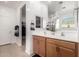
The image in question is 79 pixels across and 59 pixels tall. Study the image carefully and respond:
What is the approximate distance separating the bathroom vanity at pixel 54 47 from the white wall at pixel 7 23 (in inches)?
33.7

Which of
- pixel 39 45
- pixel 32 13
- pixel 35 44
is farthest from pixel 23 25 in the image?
pixel 39 45

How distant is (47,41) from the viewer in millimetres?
2340

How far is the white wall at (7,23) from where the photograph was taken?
9.49 feet

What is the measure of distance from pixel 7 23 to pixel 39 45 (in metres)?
1.30

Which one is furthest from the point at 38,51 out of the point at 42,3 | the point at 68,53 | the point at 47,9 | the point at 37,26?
the point at 42,3

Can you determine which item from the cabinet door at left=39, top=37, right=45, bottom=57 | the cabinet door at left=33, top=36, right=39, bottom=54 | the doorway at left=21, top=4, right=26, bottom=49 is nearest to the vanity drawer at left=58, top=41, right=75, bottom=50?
the cabinet door at left=39, top=37, right=45, bottom=57

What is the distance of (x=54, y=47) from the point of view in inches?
82.3

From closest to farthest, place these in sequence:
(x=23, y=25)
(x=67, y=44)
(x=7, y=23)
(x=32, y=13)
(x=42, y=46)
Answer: (x=67, y=44), (x=42, y=46), (x=7, y=23), (x=32, y=13), (x=23, y=25)

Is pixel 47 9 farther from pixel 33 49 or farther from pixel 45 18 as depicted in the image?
pixel 33 49

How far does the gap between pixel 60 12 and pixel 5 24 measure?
1.83 meters

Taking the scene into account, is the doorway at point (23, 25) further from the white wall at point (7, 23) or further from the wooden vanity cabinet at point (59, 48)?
the wooden vanity cabinet at point (59, 48)

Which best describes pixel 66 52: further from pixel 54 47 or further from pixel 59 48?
pixel 54 47

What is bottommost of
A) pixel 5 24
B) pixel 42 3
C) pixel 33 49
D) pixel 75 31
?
pixel 33 49

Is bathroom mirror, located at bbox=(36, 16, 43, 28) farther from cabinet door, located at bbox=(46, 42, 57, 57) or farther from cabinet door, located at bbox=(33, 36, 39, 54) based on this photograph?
cabinet door, located at bbox=(46, 42, 57, 57)
